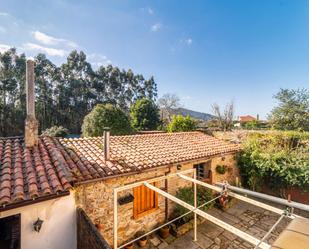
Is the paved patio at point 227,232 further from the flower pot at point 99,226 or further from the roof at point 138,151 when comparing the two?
the roof at point 138,151

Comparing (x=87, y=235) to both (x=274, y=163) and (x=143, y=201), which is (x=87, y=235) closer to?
(x=143, y=201)

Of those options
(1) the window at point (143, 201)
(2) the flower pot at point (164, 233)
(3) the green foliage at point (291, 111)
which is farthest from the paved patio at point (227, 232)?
(3) the green foliage at point (291, 111)

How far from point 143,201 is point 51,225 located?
12.6ft

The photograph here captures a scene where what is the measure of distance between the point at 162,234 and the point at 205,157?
14.1 feet

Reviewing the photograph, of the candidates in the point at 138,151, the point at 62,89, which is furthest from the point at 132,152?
the point at 62,89

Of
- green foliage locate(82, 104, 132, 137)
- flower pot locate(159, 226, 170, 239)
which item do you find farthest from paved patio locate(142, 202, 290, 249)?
green foliage locate(82, 104, 132, 137)

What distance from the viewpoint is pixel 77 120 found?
37.5 m

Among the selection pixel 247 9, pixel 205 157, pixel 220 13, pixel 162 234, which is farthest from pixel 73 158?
pixel 247 9

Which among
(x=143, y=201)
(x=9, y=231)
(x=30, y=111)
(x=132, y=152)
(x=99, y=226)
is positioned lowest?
(x=9, y=231)

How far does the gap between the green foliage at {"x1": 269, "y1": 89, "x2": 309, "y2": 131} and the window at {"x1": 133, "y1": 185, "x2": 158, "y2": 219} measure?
2134 cm

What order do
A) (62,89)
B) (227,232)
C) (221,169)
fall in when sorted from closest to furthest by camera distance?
(227,232), (221,169), (62,89)

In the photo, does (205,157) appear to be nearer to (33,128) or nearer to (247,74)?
(33,128)

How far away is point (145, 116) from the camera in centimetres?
2897

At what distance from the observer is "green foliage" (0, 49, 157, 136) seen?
3150cm
